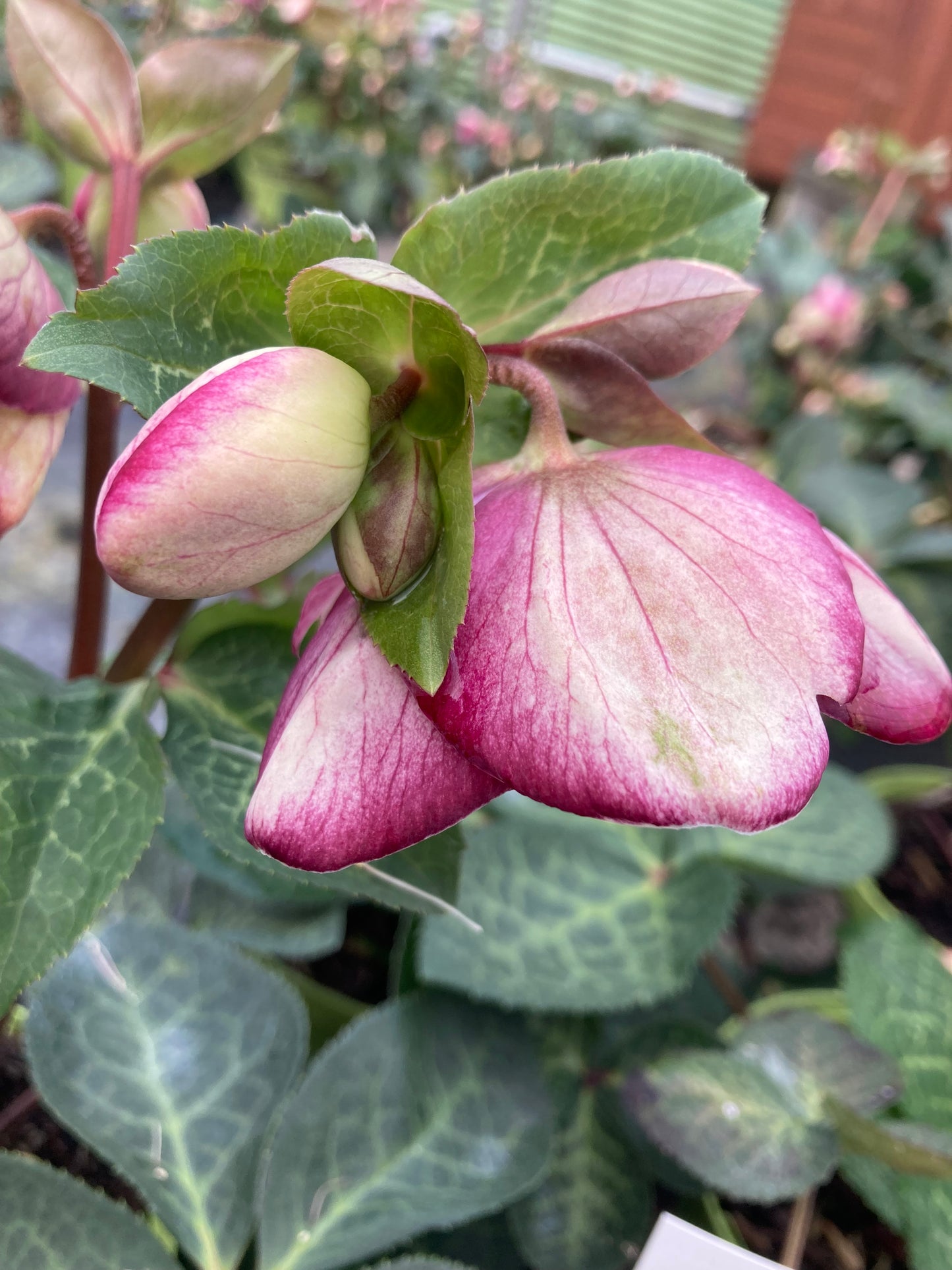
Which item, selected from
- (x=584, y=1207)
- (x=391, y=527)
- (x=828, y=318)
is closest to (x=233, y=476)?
(x=391, y=527)

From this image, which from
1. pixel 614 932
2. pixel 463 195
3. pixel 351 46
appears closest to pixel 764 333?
pixel 614 932

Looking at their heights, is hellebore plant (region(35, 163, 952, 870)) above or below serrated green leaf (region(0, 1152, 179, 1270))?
above

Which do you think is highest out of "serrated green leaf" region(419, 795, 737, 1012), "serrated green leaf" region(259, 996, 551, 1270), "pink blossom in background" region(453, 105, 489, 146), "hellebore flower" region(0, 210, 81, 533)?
"hellebore flower" region(0, 210, 81, 533)

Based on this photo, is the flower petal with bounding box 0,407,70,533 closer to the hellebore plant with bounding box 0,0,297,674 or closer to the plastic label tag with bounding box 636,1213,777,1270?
the hellebore plant with bounding box 0,0,297,674

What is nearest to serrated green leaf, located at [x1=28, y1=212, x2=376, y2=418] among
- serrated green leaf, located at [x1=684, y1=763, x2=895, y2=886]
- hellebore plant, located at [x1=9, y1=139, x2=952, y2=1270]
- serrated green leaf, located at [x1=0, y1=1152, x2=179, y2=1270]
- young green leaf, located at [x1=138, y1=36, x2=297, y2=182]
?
hellebore plant, located at [x1=9, y1=139, x2=952, y2=1270]

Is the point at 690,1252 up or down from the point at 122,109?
down

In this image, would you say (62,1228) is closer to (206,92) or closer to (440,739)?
(440,739)

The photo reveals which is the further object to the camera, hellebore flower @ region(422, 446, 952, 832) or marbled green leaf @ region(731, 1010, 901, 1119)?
marbled green leaf @ region(731, 1010, 901, 1119)

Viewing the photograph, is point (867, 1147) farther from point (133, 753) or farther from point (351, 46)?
point (351, 46)
